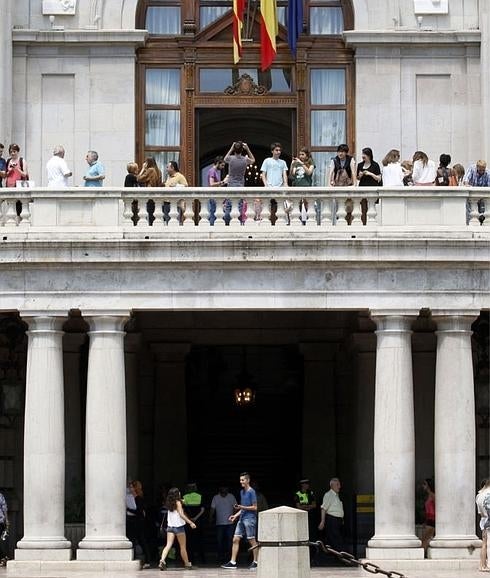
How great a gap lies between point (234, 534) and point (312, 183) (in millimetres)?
8011

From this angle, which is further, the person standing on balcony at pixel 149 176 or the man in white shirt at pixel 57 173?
the person standing on balcony at pixel 149 176

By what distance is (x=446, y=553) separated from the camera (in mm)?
42594

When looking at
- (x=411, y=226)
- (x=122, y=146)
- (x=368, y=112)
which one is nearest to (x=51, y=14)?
(x=122, y=146)

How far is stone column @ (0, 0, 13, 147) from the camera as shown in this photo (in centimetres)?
4875

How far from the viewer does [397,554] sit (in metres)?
42.5

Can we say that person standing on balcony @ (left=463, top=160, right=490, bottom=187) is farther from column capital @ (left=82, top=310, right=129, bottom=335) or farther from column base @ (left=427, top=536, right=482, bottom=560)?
column capital @ (left=82, top=310, right=129, bottom=335)

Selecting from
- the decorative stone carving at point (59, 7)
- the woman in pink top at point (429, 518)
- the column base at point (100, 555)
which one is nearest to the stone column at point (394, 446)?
the woman in pink top at point (429, 518)

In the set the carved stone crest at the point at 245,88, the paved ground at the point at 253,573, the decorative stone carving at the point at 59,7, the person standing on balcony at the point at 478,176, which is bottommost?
the paved ground at the point at 253,573

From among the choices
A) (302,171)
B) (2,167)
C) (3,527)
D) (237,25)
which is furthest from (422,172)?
(3,527)

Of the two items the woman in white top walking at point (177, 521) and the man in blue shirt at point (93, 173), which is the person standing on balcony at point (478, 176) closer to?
the man in blue shirt at point (93, 173)

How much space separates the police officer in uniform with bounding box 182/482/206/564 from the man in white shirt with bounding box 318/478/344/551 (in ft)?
8.73

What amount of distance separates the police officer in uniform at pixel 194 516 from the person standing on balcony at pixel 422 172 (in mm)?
8217

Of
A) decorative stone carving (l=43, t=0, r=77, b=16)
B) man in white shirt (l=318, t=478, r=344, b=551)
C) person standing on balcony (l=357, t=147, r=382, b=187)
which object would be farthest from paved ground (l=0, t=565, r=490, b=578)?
decorative stone carving (l=43, t=0, r=77, b=16)

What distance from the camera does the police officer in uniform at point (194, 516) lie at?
1799 inches
